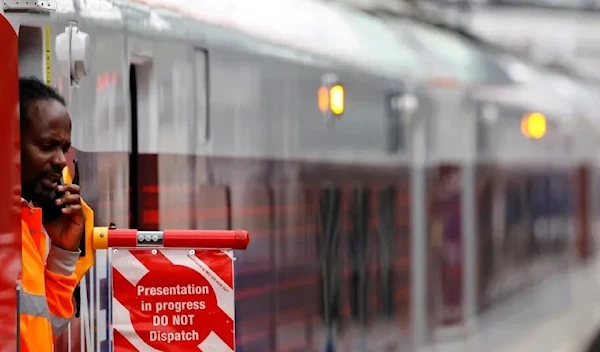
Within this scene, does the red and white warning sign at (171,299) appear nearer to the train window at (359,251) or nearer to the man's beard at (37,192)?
the man's beard at (37,192)

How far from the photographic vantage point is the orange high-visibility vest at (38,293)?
324cm

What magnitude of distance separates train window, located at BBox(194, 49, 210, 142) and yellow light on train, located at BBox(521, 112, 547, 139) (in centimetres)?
591

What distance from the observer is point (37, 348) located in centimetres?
326

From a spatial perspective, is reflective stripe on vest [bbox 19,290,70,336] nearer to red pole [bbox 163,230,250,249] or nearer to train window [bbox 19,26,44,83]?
red pole [bbox 163,230,250,249]

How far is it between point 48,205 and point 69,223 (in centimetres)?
7

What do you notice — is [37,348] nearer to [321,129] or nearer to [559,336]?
[321,129]

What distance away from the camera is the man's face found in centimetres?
334

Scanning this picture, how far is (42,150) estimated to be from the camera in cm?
336

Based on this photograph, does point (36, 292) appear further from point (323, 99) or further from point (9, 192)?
point (323, 99)

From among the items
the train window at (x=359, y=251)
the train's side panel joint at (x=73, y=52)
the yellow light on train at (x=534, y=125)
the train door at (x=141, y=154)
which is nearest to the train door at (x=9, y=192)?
the train's side panel joint at (x=73, y=52)

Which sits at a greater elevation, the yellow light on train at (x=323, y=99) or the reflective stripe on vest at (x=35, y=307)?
the yellow light on train at (x=323, y=99)

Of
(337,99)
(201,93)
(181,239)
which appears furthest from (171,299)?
(337,99)

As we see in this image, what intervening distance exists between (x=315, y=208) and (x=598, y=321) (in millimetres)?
7927

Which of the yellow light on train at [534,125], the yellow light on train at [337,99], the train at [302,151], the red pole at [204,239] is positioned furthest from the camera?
the yellow light on train at [534,125]
